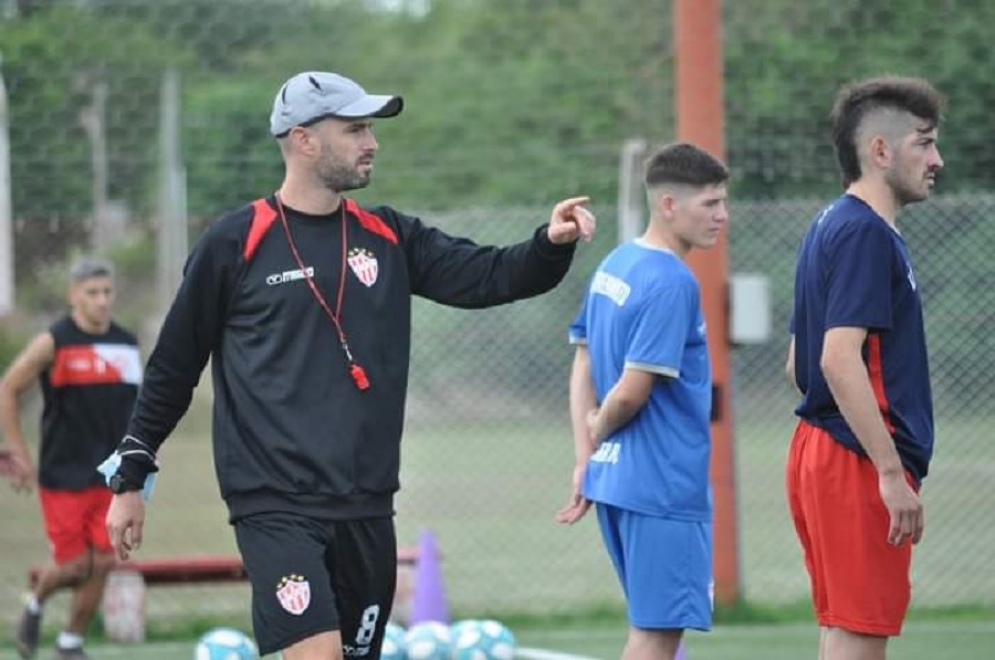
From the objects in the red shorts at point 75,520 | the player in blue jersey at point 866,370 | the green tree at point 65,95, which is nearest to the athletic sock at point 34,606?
the red shorts at point 75,520

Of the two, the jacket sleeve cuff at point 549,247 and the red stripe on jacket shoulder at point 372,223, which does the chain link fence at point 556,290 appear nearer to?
the red stripe on jacket shoulder at point 372,223

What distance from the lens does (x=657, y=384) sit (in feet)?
21.7

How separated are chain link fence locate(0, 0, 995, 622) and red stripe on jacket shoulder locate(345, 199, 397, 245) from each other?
196 inches

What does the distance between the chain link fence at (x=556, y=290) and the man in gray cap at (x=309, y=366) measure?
507 cm

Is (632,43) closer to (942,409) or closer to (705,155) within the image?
(942,409)

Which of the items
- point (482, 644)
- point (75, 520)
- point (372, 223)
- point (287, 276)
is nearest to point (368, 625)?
point (287, 276)

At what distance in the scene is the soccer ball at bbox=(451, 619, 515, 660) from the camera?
845cm

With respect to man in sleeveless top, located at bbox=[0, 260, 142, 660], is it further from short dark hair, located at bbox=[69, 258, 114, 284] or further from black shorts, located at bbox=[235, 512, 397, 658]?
black shorts, located at bbox=[235, 512, 397, 658]

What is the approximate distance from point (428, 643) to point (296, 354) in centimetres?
308

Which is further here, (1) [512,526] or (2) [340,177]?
(1) [512,526]

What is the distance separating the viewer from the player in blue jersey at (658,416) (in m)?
6.52

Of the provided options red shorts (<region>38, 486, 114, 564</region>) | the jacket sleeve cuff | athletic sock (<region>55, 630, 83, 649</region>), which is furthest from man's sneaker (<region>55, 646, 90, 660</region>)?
the jacket sleeve cuff

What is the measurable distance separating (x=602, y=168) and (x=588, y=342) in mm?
9100

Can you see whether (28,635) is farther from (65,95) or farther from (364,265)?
(364,265)
